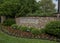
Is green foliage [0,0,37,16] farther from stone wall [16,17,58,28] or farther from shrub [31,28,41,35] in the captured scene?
shrub [31,28,41,35]

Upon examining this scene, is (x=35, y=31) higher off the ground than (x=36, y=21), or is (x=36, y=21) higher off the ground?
(x=36, y=21)

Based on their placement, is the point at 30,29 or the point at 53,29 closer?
the point at 53,29

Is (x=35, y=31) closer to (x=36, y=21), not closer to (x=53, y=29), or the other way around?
(x=53, y=29)

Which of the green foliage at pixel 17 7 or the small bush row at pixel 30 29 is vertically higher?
the green foliage at pixel 17 7

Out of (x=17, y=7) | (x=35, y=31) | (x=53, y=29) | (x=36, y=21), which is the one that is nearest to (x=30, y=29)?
(x=35, y=31)

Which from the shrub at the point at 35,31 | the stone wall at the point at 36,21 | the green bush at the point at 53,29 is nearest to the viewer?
the green bush at the point at 53,29

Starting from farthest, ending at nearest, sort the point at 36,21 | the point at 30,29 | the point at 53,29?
the point at 36,21 < the point at 30,29 < the point at 53,29

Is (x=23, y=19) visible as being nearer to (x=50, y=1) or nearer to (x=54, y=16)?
(x=54, y=16)

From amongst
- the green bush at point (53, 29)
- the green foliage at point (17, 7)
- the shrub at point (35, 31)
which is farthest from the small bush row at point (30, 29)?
the green foliage at point (17, 7)

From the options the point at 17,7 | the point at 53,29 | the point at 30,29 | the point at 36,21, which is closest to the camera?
the point at 53,29

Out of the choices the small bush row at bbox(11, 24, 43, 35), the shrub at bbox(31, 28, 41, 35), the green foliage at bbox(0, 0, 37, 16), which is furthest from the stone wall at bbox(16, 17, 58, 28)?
the green foliage at bbox(0, 0, 37, 16)

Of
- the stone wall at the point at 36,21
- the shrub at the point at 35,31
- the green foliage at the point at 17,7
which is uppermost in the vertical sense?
the green foliage at the point at 17,7

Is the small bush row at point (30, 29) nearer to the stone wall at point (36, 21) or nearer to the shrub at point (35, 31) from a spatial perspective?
the shrub at point (35, 31)

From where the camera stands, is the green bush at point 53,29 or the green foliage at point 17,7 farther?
the green foliage at point 17,7
